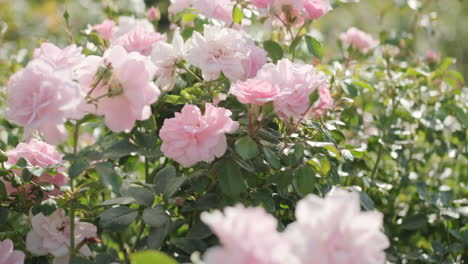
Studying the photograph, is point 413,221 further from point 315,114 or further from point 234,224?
point 234,224

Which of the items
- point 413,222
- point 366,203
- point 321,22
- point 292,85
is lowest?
point 321,22

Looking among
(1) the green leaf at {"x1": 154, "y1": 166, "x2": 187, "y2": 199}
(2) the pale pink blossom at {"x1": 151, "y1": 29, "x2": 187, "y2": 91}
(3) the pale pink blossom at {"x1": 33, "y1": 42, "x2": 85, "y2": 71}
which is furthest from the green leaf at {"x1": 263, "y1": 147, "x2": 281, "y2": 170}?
(3) the pale pink blossom at {"x1": 33, "y1": 42, "x2": 85, "y2": 71}

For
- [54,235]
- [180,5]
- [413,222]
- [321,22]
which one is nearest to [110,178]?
[54,235]

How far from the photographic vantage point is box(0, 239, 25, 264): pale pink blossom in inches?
43.3

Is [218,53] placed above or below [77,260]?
above

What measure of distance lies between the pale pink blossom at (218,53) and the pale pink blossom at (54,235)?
1.40ft

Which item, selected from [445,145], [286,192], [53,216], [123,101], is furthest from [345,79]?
[53,216]

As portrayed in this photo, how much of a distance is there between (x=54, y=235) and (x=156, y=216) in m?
0.25

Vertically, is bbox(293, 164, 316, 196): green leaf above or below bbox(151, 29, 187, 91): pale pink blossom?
below

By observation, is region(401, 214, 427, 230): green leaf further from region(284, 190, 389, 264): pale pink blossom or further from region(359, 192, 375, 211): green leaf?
region(284, 190, 389, 264): pale pink blossom

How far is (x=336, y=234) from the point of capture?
696 mm

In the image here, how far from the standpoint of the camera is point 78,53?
1023 mm

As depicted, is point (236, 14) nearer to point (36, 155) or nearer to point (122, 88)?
point (122, 88)

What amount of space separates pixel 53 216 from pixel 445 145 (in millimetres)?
1269
